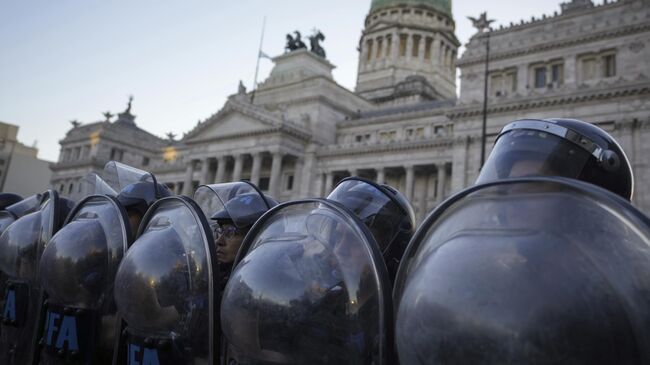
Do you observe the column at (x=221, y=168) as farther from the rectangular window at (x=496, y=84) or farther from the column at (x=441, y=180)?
the rectangular window at (x=496, y=84)

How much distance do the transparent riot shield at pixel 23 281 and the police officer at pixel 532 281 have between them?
3429mm

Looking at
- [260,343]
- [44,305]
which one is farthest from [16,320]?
[260,343]

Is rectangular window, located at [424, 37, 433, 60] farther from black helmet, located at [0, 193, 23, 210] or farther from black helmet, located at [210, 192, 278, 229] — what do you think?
black helmet, located at [210, 192, 278, 229]

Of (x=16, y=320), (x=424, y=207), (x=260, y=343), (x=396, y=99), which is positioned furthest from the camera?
(x=396, y=99)

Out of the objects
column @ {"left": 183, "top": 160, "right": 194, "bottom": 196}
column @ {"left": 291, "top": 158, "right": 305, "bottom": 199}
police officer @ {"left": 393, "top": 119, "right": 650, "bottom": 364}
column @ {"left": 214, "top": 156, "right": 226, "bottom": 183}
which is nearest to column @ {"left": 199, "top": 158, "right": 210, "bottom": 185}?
column @ {"left": 214, "top": 156, "right": 226, "bottom": 183}

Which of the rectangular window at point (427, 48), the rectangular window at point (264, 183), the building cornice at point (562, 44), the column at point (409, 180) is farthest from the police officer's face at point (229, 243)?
the rectangular window at point (427, 48)

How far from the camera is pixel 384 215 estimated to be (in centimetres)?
317

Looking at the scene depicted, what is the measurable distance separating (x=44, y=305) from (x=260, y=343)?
7.69 feet

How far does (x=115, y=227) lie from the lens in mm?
3504

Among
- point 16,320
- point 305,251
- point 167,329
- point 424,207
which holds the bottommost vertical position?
point 16,320

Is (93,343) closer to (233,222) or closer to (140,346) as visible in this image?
(140,346)

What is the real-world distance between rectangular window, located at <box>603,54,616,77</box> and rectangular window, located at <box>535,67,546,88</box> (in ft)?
10.3

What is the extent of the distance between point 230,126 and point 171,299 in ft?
130

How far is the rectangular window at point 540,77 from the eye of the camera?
28062 mm
